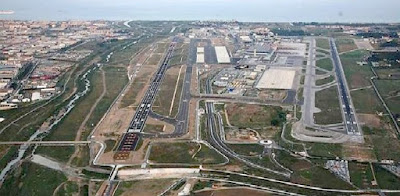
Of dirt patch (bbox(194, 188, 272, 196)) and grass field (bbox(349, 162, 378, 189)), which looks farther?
grass field (bbox(349, 162, 378, 189))

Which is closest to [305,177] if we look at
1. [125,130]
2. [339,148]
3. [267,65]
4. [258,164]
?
[258,164]

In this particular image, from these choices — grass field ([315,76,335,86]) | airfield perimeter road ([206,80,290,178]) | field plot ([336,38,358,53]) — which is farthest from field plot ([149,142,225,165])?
field plot ([336,38,358,53])

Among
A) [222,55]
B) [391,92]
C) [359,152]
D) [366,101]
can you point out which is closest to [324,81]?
[391,92]

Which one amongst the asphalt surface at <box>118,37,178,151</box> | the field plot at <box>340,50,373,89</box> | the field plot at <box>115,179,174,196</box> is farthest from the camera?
the field plot at <box>340,50,373,89</box>

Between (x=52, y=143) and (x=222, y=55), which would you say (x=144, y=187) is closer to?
(x=52, y=143)

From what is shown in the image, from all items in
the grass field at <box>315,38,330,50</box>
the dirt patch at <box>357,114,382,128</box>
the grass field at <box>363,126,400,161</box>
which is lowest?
the grass field at <box>363,126,400,161</box>

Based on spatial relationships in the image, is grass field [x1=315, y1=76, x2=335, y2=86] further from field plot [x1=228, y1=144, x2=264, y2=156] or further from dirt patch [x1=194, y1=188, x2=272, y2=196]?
dirt patch [x1=194, y1=188, x2=272, y2=196]

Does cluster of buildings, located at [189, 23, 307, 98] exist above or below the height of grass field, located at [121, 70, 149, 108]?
above

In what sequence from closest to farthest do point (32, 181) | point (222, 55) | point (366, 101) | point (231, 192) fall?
1. point (231, 192)
2. point (32, 181)
3. point (366, 101)
4. point (222, 55)
